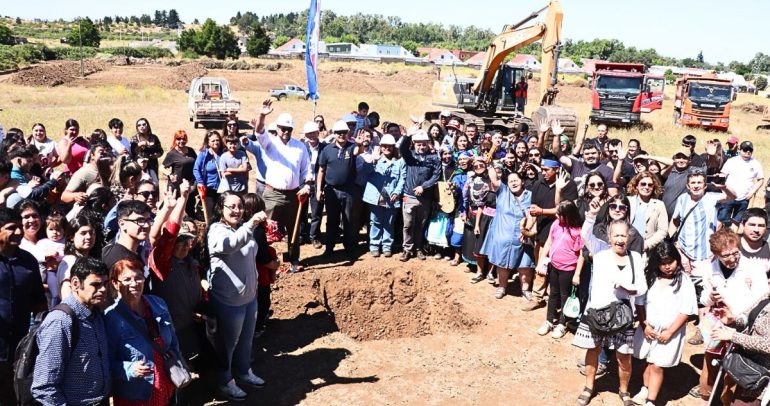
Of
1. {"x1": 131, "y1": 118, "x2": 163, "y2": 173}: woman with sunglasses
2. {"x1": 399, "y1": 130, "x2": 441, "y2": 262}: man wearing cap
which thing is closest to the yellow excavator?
{"x1": 399, "y1": 130, "x2": 441, "y2": 262}: man wearing cap

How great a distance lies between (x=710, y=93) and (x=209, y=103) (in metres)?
21.4

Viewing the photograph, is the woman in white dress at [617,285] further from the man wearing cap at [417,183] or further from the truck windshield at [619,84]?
the truck windshield at [619,84]

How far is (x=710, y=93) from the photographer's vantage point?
26.1 meters

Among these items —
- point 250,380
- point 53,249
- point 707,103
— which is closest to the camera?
point 53,249

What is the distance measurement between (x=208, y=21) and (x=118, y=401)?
6358 cm

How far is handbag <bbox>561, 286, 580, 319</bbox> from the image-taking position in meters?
6.37

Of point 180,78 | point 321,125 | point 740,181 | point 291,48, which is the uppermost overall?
point 291,48

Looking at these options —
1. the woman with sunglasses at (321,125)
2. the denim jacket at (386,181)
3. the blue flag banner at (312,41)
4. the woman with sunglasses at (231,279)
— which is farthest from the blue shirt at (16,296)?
the blue flag banner at (312,41)

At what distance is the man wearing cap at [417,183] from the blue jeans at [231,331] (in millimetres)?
3695

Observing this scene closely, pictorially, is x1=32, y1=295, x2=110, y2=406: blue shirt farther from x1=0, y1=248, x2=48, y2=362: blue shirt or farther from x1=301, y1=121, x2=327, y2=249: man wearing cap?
x1=301, y1=121, x2=327, y2=249: man wearing cap

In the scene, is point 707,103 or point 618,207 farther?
point 707,103

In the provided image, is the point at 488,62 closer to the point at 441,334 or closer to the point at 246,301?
the point at 441,334

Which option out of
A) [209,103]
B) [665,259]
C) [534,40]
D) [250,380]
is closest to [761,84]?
[534,40]

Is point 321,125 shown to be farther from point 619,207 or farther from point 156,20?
point 156,20
